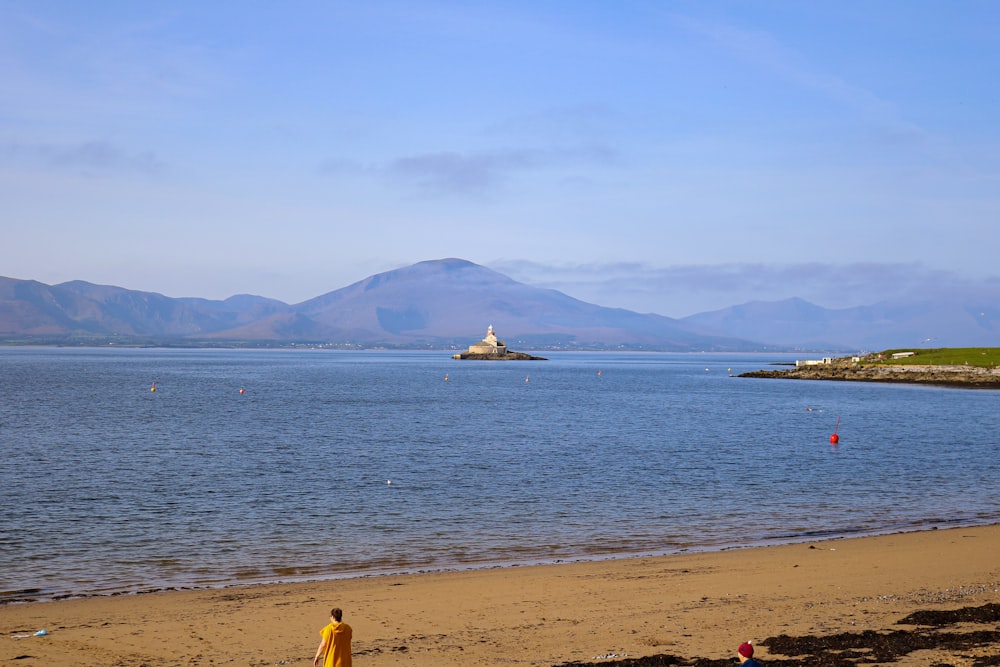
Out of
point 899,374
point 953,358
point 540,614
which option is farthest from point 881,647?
point 953,358

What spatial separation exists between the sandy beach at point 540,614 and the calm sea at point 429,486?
2.02 meters

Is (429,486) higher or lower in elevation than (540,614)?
lower

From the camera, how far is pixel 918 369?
115 metres

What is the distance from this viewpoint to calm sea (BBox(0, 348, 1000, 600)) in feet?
66.7

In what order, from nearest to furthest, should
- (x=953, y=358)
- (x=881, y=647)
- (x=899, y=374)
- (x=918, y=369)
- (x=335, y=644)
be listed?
(x=335, y=644)
(x=881, y=647)
(x=918, y=369)
(x=899, y=374)
(x=953, y=358)

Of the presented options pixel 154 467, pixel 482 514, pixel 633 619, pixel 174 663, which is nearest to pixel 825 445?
pixel 482 514

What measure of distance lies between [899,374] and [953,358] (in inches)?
383

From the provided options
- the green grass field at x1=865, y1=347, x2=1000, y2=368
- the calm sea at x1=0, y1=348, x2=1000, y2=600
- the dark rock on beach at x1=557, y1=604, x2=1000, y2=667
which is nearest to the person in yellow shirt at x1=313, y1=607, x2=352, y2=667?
the dark rock on beach at x1=557, y1=604, x2=1000, y2=667

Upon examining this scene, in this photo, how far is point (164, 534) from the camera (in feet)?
72.5

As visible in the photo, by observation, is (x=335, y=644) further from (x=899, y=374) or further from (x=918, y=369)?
(x=918, y=369)

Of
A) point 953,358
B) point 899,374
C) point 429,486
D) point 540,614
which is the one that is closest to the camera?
point 540,614

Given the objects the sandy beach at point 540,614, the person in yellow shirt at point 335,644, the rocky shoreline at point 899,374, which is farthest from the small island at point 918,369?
the person in yellow shirt at point 335,644

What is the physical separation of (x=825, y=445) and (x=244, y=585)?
35545 millimetres

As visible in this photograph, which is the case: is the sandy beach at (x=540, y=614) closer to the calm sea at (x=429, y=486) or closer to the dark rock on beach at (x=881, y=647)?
the dark rock on beach at (x=881, y=647)
